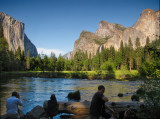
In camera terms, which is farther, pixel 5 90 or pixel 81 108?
pixel 5 90

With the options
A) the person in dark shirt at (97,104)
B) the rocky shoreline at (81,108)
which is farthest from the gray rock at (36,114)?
the person in dark shirt at (97,104)

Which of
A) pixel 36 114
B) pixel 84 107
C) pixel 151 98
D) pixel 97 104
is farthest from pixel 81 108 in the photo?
pixel 151 98

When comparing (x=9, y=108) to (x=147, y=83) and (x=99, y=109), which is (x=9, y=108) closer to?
(x=99, y=109)

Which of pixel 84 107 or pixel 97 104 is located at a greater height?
pixel 97 104

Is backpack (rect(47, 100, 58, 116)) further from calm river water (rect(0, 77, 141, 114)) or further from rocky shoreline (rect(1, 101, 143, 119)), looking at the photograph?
calm river water (rect(0, 77, 141, 114))

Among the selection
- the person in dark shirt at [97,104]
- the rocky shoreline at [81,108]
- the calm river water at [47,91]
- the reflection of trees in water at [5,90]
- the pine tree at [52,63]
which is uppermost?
the pine tree at [52,63]

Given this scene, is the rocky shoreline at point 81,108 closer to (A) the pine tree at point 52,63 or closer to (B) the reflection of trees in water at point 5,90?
(B) the reflection of trees in water at point 5,90

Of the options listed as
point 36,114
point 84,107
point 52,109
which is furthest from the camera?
point 36,114

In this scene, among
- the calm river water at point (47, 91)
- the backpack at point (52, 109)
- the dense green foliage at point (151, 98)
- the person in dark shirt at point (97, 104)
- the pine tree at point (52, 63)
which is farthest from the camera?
the pine tree at point (52, 63)

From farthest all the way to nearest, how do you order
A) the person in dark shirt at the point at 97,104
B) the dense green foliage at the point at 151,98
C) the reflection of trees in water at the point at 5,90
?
the reflection of trees in water at the point at 5,90 < the dense green foliage at the point at 151,98 < the person in dark shirt at the point at 97,104

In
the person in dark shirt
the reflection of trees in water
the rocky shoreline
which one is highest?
the person in dark shirt

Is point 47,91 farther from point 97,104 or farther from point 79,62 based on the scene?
point 79,62

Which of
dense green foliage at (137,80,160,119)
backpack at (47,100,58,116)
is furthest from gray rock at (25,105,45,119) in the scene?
dense green foliage at (137,80,160,119)

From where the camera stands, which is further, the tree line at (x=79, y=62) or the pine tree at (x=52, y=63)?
the pine tree at (x=52, y=63)
